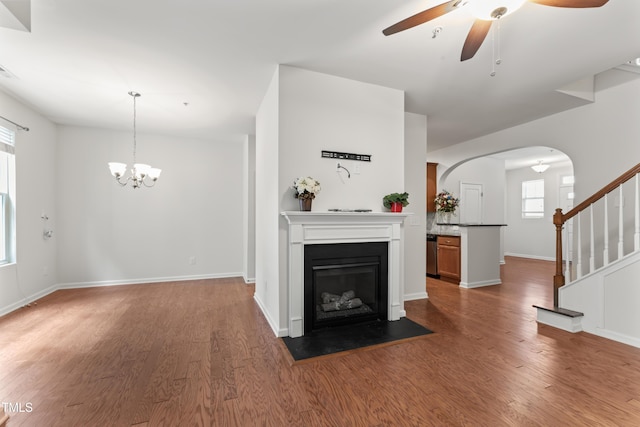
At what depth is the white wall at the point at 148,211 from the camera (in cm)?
482

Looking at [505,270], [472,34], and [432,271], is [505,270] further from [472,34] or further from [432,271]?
[472,34]

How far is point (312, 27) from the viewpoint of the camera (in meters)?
2.33

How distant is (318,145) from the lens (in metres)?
3.07

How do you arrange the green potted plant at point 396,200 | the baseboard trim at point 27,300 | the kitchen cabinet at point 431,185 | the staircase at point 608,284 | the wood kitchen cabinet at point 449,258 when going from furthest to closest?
1. the kitchen cabinet at point 431,185
2. the wood kitchen cabinet at point 449,258
3. the baseboard trim at point 27,300
4. the green potted plant at point 396,200
5. the staircase at point 608,284

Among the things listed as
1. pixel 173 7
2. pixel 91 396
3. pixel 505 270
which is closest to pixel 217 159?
pixel 173 7

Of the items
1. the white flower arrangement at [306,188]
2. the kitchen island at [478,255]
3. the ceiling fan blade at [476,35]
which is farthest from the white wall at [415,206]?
the ceiling fan blade at [476,35]

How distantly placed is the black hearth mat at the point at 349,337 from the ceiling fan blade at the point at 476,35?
2.67 metres

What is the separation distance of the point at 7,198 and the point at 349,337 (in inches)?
188

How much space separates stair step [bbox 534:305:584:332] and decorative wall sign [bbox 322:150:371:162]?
274 centimetres

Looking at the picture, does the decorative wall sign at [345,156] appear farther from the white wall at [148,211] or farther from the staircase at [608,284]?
the white wall at [148,211]

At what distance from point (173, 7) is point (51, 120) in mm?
4066

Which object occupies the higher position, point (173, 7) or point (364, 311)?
point (173, 7)

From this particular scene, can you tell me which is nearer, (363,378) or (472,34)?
(472,34)

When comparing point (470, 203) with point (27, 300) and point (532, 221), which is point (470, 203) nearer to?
point (532, 221)
